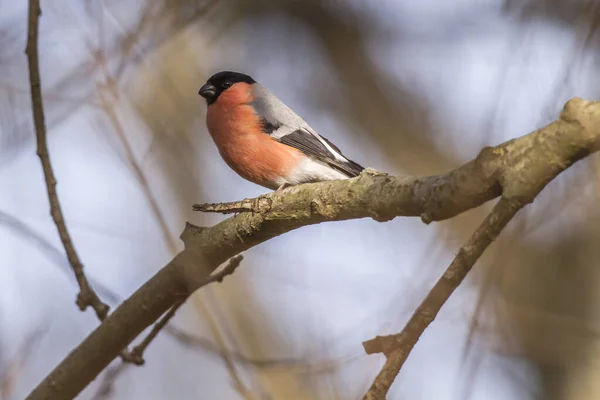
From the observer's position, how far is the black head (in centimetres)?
438

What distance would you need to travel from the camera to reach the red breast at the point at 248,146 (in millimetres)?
3689

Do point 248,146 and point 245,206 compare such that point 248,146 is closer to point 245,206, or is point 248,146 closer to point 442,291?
point 245,206

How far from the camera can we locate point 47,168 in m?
2.89

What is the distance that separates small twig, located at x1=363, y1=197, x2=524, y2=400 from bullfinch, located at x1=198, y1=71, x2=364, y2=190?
6.57 ft

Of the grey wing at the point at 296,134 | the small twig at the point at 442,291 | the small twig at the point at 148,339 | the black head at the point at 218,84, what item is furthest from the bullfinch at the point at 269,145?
the small twig at the point at 442,291

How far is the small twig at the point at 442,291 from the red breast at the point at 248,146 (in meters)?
2.16

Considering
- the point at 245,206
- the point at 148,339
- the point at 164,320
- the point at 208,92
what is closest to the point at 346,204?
the point at 245,206

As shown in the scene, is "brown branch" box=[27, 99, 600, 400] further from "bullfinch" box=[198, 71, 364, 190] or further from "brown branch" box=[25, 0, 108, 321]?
"bullfinch" box=[198, 71, 364, 190]

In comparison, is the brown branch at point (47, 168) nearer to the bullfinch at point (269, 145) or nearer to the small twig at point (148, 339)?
the small twig at point (148, 339)

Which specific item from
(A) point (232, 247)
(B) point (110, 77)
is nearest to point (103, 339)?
(A) point (232, 247)

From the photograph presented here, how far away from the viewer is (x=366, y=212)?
7.04 feet

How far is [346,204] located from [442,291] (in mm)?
703

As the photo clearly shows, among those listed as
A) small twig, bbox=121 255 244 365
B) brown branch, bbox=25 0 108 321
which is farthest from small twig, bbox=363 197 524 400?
brown branch, bbox=25 0 108 321

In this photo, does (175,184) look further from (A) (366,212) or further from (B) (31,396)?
(A) (366,212)
